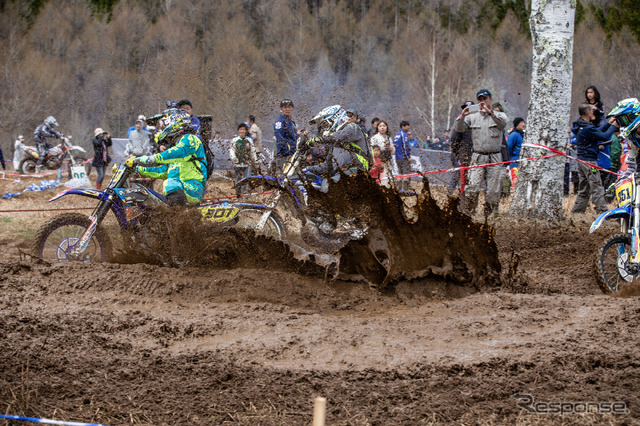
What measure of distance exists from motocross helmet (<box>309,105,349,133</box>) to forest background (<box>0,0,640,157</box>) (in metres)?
21.1

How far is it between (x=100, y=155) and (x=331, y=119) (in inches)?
432

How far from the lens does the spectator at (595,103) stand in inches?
434

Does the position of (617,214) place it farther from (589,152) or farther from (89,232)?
(589,152)

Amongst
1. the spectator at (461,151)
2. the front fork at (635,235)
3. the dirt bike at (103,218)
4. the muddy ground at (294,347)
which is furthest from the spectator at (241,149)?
the front fork at (635,235)

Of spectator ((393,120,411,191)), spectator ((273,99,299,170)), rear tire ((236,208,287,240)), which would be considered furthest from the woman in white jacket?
rear tire ((236,208,287,240))

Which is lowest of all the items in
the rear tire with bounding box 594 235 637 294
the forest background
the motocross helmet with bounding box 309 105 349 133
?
the rear tire with bounding box 594 235 637 294

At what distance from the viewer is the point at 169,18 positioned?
50844 mm

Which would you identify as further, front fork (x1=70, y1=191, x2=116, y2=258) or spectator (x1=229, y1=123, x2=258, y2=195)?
spectator (x1=229, y1=123, x2=258, y2=195)

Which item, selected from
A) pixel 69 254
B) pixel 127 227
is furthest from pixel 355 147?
pixel 69 254

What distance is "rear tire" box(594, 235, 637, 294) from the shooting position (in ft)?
20.3

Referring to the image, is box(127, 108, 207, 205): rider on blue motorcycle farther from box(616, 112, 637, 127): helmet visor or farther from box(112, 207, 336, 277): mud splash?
box(616, 112, 637, 127): helmet visor

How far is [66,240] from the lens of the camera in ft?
23.8

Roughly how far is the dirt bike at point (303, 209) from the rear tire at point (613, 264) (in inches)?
97.8

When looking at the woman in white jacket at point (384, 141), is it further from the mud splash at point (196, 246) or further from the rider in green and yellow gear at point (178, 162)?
the mud splash at point (196, 246)
